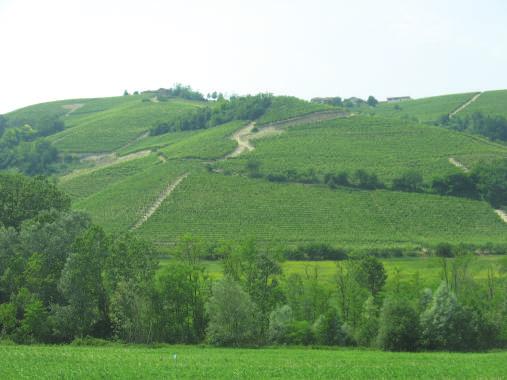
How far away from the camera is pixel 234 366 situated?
3491cm

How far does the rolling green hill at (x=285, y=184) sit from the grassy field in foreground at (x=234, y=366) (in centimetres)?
3710

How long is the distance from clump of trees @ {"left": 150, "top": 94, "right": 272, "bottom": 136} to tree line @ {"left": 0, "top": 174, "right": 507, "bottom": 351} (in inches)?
4617

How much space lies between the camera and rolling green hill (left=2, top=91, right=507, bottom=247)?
324 ft

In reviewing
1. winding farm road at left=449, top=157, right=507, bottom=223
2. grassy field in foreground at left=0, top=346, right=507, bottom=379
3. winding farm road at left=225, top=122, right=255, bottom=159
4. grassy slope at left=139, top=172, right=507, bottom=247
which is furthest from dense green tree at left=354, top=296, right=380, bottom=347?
winding farm road at left=225, top=122, right=255, bottom=159

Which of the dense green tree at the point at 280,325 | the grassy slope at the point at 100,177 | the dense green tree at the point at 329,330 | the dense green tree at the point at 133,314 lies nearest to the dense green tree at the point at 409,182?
the grassy slope at the point at 100,177

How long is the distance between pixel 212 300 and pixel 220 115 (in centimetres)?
13193

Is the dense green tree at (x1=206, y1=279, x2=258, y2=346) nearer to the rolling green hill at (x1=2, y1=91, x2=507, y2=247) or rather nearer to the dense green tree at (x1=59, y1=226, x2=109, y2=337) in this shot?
the dense green tree at (x1=59, y1=226, x2=109, y2=337)

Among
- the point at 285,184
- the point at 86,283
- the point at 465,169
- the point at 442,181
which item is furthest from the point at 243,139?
the point at 86,283

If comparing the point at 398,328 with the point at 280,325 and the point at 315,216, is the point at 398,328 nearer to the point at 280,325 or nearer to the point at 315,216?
the point at 280,325

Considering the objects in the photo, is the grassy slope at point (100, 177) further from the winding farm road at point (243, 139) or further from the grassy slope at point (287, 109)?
the grassy slope at point (287, 109)

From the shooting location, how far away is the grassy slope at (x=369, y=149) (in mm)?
125250

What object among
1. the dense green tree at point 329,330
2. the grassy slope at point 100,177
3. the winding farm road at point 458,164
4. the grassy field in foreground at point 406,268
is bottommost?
the grassy field in foreground at point 406,268

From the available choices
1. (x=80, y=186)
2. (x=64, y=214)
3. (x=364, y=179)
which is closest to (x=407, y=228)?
(x=364, y=179)

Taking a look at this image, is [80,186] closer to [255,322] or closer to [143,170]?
[143,170]
